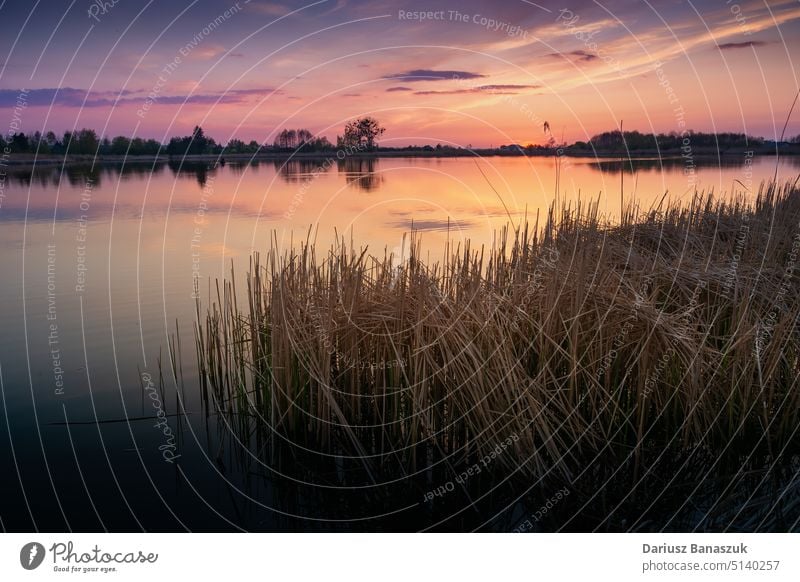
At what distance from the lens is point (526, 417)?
13.1 ft

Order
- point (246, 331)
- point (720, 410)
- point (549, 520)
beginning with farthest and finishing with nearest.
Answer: point (246, 331), point (720, 410), point (549, 520)

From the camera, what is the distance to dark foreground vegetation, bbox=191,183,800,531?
3.90 metres

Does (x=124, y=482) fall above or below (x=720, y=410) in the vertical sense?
below

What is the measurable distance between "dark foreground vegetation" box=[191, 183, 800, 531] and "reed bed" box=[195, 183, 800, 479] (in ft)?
0.05

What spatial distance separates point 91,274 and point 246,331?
5.37m

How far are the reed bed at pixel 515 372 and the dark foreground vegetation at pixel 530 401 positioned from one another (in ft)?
0.05

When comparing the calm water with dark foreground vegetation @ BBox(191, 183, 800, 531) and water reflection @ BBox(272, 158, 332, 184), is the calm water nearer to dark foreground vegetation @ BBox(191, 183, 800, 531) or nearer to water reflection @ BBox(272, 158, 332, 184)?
dark foreground vegetation @ BBox(191, 183, 800, 531)

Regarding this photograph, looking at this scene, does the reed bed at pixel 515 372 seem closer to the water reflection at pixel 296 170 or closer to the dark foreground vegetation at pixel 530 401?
the dark foreground vegetation at pixel 530 401

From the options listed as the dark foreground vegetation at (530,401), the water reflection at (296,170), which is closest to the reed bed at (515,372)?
the dark foreground vegetation at (530,401)

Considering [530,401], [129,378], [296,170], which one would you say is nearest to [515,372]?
[530,401]

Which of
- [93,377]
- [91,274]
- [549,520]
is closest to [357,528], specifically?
[549,520]

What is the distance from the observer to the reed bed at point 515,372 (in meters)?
3.99

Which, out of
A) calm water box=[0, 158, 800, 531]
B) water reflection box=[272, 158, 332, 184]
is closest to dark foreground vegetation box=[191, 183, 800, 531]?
calm water box=[0, 158, 800, 531]

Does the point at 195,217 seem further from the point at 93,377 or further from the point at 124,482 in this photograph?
the point at 124,482
